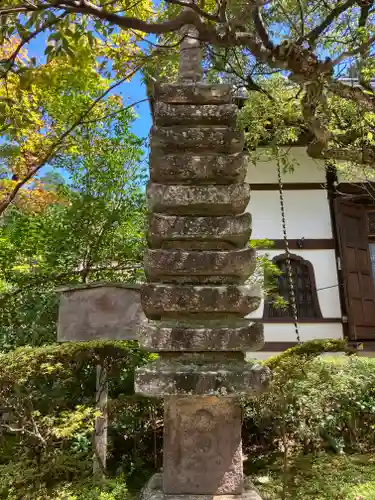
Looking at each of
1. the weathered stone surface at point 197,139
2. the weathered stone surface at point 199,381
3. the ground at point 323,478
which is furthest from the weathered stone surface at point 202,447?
the ground at point 323,478

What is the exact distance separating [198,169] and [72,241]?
3.97m

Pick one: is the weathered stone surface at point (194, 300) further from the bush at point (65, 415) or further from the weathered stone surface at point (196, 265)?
the bush at point (65, 415)

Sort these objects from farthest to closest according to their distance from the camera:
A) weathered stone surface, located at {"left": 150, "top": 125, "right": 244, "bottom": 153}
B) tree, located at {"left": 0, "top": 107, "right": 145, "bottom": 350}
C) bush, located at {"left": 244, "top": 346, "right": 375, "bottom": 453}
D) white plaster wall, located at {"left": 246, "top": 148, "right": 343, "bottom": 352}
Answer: white plaster wall, located at {"left": 246, "top": 148, "right": 343, "bottom": 352}
tree, located at {"left": 0, "top": 107, "right": 145, "bottom": 350}
bush, located at {"left": 244, "top": 346, "right": 375, "bottom": 453}
weathered stone surface, located at {"left": 150, "top": 125, "right": 244, "bottom": 153}

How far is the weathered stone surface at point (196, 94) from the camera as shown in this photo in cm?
327

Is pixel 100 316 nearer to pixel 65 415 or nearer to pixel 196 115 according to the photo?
pixel 65 415

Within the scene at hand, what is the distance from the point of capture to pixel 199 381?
8.53 feet

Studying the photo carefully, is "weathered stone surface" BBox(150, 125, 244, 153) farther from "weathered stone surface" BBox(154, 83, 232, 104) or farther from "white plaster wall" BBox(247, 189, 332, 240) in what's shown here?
"white plaster wall" BBox(247, 189, 332, 240)

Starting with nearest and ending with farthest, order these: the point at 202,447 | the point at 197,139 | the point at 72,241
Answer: the point at 202,447, the point at 197,139, the point at 72,241

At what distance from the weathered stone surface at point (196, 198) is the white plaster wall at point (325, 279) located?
6.02 m

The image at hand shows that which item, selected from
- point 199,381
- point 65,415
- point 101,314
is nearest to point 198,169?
point 199,381

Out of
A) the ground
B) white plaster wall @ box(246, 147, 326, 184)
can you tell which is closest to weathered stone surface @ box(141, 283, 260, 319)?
the ground

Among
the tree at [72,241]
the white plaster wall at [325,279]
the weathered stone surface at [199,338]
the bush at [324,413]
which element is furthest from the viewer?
the white plaster wall at [325,279]

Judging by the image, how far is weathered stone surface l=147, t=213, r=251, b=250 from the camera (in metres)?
2.97

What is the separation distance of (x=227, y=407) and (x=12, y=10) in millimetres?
3189
